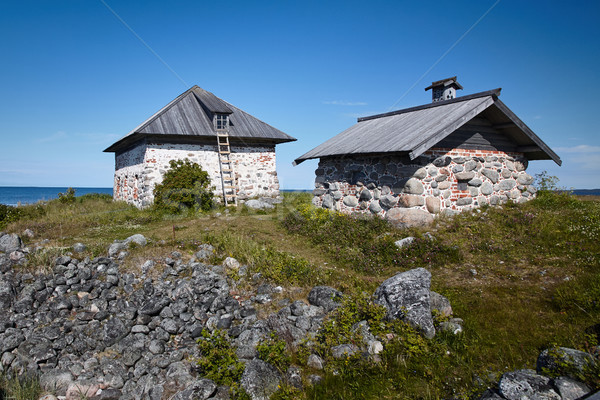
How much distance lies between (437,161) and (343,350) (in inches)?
314

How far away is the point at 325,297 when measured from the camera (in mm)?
7258

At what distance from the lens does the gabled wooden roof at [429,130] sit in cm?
1118

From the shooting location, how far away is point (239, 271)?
28.8 feet

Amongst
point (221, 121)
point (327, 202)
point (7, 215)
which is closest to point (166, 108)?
point (221, 121)

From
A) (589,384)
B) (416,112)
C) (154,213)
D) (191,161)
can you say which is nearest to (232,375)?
(589,384)

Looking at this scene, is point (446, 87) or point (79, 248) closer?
point (79, 248)

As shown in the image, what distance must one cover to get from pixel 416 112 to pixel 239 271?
34.2 ft

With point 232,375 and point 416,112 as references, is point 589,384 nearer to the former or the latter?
point 232,375

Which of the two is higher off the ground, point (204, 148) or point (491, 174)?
point (204, 148)

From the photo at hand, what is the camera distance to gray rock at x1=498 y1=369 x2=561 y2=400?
401cm

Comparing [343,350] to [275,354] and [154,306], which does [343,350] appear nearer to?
[275,354]

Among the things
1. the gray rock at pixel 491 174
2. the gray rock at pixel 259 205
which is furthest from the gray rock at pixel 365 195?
the gray rock at pixel 259 205

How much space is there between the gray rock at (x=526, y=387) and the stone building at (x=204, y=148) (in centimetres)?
1578

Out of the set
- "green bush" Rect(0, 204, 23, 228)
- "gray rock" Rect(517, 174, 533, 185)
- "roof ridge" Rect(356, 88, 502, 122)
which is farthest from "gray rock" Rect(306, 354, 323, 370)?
"green bush" Rect(0, 204, 23, 228)
